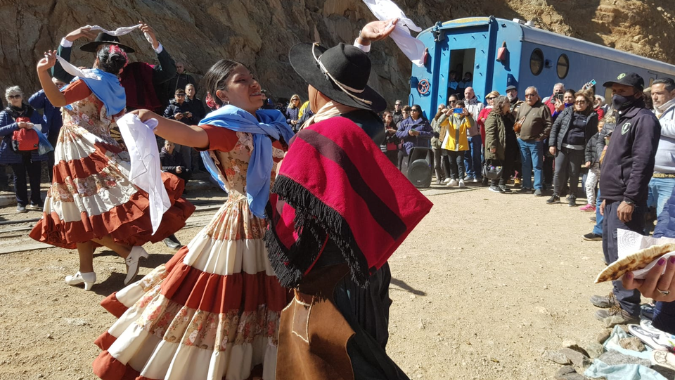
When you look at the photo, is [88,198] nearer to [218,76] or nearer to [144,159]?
[218,76]

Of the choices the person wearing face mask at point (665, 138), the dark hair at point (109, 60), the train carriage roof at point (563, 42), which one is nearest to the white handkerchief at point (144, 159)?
the dark hair at point (109, 60)

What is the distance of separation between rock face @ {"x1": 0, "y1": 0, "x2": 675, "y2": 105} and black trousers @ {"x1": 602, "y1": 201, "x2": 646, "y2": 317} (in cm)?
1191

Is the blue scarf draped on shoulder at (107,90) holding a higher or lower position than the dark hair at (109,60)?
lower

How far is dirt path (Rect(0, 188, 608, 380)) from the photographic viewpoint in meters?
3.47

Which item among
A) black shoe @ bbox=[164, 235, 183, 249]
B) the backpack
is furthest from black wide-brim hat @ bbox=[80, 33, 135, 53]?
the backpack

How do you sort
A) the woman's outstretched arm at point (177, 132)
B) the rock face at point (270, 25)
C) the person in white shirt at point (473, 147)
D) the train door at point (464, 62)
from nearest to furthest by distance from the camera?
1. the woman's outstretched arm at point (177, 132)
2. the person in white shirt at point (473, 147)
3. the rock face at point (270, 25)
4. the train door at point (464, 62)

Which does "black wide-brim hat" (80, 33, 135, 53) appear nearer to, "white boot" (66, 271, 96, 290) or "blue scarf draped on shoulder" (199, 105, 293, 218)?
"white boot" (66, 271, 96, 290)

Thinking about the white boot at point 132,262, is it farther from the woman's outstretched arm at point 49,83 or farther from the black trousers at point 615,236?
the black trousers at point 615,236

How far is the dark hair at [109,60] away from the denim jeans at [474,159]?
28.1 ft

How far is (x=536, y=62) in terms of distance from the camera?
12.6m

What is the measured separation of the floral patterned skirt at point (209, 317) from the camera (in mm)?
2539

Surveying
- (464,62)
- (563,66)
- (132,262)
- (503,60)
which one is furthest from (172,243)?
(563,66)

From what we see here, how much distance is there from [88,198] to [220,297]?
231cm

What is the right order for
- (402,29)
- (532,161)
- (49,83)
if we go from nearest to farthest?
(402,29) → (49,83) → (532,161)
